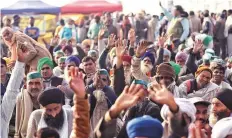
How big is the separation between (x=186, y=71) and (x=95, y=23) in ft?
35.1

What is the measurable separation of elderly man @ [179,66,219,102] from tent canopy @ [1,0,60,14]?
20.5 metres

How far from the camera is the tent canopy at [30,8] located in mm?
29203

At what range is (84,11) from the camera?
1273 inches

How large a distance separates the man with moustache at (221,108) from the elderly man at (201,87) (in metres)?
1.80

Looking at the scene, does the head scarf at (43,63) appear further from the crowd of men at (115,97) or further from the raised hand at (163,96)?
the raised hand at (163,96)

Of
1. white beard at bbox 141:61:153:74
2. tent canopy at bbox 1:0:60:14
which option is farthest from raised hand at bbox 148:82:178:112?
tent canopy at bbox 1:0:60:14

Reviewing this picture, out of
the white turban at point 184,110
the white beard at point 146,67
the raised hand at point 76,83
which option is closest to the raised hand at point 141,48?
the white beard at point 146,67

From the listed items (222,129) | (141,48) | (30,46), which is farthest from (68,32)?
(222,129)

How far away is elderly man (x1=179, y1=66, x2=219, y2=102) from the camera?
28.6 feet

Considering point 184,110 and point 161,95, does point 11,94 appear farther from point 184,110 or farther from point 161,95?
point 161,95

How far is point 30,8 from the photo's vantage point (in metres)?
29.3

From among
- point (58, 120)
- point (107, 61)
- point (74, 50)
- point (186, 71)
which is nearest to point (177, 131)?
point (58, 120)

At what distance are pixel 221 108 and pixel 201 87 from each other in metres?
2.18

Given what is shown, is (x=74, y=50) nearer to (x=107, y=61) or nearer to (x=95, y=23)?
(x=107, y=61)
